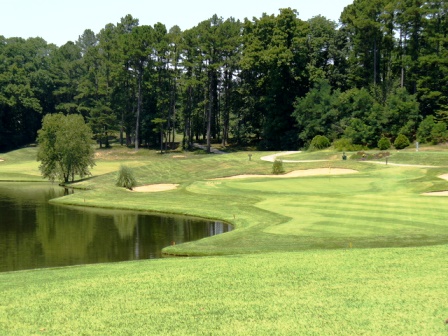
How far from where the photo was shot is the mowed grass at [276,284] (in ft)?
40.4

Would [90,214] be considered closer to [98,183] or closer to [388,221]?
[98,183]

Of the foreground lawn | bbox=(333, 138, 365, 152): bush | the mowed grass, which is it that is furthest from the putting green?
bbox=(333, 138, 365, 152): bush

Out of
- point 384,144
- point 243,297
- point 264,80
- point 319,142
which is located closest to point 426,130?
point 384,144

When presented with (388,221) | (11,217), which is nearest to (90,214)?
(11,217)

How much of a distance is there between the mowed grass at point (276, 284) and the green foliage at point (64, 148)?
3346 centimetres

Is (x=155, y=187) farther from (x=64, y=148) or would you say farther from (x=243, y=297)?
(x=243, y=297)

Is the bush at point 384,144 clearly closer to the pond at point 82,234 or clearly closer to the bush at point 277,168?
the bush at point 277,168

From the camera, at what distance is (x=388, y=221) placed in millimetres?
29250

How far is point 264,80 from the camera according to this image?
9488cm

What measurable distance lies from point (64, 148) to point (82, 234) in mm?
30945

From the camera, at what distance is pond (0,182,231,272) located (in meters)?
26.7

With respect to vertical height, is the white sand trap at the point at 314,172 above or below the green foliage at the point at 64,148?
below

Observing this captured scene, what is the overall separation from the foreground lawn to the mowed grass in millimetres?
31

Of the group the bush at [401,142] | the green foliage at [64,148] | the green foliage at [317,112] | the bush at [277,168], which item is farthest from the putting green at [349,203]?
the green foliage at [317,112]
